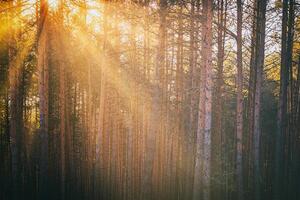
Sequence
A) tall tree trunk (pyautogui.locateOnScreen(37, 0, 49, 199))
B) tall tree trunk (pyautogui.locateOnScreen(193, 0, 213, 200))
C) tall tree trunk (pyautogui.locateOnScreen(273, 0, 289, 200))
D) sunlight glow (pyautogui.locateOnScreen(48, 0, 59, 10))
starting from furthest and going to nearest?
tall tree trunk (pyautogui.locateOnScreen(273, 0, 289, 200)), sunlight glow (pyautogui.locateOnScreen(48, 0, 59, 10)), tall tree trunk (pyautogui.locateOnScreen(37, 0, 49, 199)), tall tree trunk (pyautogui.locateOnScreen(193, 0, 213, 200))

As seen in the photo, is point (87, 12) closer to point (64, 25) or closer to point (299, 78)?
point (64, 25)

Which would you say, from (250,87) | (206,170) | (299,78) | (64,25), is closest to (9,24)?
(64,25)

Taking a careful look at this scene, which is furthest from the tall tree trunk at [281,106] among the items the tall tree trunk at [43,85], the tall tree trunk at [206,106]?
the tall tree trunk at [43,85]

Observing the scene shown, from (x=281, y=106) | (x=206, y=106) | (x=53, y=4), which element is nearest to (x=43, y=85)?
(x=53, y=4)

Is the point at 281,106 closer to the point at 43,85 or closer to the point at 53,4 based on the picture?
the point at 43,85

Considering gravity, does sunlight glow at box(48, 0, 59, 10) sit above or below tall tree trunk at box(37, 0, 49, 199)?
above

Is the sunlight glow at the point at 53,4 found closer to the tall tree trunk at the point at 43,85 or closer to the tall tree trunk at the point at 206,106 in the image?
the tall tree trunk at the point at 43,85

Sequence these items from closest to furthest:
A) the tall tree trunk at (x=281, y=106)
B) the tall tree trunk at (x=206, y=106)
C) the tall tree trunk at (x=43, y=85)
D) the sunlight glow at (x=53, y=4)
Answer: the tall tree trunk at (x=206, y=106), the tall tree trunk at (x=43, y=85), the sunlight glow at (x=53, y=4), the tall tree trunk at (x=281, y=106)

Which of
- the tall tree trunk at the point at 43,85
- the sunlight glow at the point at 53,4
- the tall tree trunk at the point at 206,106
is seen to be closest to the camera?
the tall tree trunk at the point at 206,106

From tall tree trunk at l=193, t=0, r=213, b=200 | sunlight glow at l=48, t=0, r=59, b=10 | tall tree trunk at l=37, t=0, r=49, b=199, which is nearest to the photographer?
tall tree trunk at l=193, t=0, r=213, b=200

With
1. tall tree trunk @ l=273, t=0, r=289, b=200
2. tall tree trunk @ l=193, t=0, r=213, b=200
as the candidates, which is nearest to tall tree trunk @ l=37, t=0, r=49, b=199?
tall tree trunk @ l=193, t=0, r=213, b=200

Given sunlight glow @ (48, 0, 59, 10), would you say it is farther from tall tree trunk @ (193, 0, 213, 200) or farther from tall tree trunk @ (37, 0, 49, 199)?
tall tree trunk @ (193, 0, 213, 200)

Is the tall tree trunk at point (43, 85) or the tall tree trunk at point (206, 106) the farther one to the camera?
the tall tree trunk at point (43, 85)

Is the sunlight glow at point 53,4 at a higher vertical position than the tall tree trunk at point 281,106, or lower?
higher
